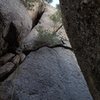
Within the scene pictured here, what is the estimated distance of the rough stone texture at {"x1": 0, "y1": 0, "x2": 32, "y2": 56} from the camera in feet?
21.9

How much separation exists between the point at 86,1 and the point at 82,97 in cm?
340

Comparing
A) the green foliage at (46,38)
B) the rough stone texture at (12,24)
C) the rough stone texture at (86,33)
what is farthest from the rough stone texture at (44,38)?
the rough stone texture at (86,33)

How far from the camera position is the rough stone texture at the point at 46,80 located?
632cm

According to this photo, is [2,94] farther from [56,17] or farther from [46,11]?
[46,11]

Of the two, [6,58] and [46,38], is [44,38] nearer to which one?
[46,38]

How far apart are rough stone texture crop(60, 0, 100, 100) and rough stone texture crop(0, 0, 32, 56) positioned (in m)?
2.86

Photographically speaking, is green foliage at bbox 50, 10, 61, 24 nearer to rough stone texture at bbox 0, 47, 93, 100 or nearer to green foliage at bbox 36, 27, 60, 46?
green foliage at bbox 36, 27, 60, 46

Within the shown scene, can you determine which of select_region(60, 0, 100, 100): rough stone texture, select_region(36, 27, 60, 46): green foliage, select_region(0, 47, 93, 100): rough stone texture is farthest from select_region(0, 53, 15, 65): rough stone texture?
select_region(60, 0, 100, 100): rough stone texture

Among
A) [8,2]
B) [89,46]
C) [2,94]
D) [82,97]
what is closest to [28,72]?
[2,94]

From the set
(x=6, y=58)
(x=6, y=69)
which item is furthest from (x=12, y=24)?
(x=6, y=69)

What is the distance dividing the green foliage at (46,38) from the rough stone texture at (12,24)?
0.42m

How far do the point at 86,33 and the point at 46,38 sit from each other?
4.20 metres

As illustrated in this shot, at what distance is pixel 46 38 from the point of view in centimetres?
784

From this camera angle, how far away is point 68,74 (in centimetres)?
694
